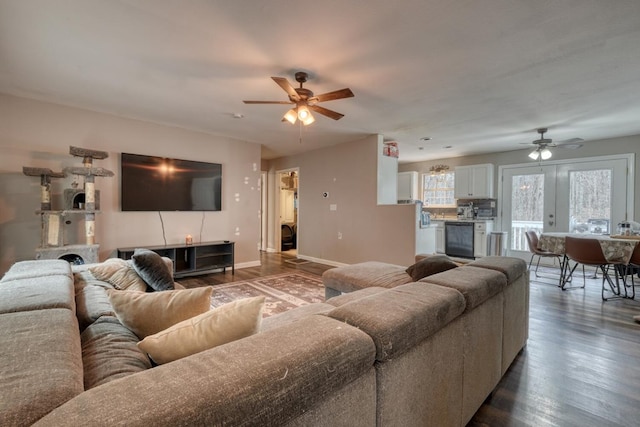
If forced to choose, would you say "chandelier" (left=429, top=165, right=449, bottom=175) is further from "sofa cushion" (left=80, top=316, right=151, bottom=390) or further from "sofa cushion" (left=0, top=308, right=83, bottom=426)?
"sofa cushion" (left=0, top=308, right=83, bottom=426)

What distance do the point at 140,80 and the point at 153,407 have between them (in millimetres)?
3376

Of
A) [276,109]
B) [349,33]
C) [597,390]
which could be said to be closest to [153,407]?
[349,33]

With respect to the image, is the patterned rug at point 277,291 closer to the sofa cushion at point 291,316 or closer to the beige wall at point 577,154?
the sofa cushion at point 291,316

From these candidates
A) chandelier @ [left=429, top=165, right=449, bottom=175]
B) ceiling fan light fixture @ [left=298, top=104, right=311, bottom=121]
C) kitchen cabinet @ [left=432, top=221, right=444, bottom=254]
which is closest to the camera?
ceiling fan light fixture @ [left=298, top=104, right=311, bottom=121]

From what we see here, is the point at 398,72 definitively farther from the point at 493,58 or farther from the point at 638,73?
the point at 638,73

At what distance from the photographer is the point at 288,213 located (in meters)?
8.25

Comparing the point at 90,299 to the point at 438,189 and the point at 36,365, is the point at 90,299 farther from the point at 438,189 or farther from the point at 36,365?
the point at 438,189

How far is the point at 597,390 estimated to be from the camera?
74.8 inches

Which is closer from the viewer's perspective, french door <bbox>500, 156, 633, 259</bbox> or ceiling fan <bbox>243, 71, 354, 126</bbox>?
ceiling fan <bbox>243, 71, 354, 126</bbox>

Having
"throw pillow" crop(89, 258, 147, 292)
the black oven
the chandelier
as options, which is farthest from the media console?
the chandelier

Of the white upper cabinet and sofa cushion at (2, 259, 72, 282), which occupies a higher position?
the white upper cabinet

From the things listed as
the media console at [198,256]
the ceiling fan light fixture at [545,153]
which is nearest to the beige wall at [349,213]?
the media console at [198,256]

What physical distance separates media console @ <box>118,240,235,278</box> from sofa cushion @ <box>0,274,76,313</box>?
2.92 metres

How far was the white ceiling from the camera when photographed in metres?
1.95
